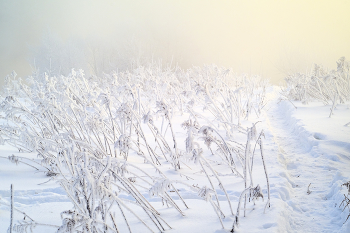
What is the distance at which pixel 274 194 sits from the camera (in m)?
1.55

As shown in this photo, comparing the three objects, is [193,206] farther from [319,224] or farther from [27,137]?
[27,137]

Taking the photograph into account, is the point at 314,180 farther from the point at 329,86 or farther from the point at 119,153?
the point at 329,86

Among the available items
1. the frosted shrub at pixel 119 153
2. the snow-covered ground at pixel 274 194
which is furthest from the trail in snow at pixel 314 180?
the frosted shrub at pixel 119 153

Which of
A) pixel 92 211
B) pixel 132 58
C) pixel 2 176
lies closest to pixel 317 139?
pixel 92 211

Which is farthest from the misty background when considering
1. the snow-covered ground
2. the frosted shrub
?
the frosted shrub

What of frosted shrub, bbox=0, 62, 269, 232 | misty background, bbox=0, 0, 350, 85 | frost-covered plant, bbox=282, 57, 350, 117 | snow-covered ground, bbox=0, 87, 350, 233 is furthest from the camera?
misty background, bbox=0, 0, 350, 85

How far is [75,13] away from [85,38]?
14316 mm

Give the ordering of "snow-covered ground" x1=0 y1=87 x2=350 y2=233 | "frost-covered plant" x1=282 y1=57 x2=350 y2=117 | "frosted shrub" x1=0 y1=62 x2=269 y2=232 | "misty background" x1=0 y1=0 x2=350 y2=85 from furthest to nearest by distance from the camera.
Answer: "misty background" x1=0 y1=0 x2=350 y2=85 < "frost-covered plant" x1=282 y1=57 x2=350 y2=117 < "snow-covered ground" x1=0 y1=87 x2=350 y2=233 < "frosted shrub" x1=0 y1=62 x2=269 y2=232

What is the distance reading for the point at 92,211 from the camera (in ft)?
3.07

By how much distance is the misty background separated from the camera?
16609 millimetres

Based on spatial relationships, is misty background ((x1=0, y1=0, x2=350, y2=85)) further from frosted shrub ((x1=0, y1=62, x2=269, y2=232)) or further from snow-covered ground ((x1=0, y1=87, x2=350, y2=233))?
frosted shrub ((x1=0, y1=62, x2=269, y2=232))

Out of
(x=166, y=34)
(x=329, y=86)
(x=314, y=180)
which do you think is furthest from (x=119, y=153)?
(x=166, y=34)

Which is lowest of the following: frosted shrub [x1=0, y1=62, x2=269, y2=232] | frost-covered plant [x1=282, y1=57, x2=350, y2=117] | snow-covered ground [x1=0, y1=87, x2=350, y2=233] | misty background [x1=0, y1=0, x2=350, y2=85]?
snow-covered ground [x1=0, y1=87, x2=350, y2=233]

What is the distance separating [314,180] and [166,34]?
25.5m
